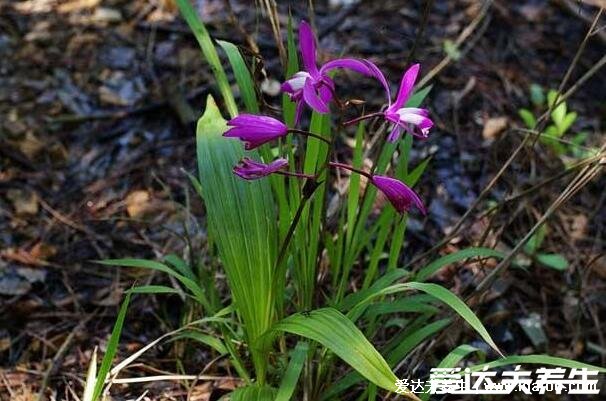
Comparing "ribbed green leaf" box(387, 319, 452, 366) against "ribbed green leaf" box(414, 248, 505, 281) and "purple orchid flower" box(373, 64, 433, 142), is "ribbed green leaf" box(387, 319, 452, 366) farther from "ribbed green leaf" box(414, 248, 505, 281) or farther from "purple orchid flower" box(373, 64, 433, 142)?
"purple orchid flower" box(373, 64, 433, 142)

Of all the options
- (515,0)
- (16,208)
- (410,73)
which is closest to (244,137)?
(410,73)

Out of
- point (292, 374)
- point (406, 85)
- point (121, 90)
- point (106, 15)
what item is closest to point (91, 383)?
point (292, 374)

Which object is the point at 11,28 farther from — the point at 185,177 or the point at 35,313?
the point at 35,313

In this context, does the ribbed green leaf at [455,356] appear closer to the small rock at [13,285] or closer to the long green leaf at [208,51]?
the long green leaf at [208,51]

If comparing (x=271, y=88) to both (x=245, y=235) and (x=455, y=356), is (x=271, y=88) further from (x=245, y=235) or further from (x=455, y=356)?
(x=455, y=356)

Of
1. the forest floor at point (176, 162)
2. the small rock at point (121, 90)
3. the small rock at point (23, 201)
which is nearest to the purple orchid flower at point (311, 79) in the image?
the forest floor at point (176, 162)

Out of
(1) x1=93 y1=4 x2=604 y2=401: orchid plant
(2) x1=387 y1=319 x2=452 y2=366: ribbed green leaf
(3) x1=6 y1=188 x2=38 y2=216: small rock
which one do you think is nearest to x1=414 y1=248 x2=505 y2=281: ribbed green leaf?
(1) x1=93 y1=4 x2=604 y2=401: orchid plant
